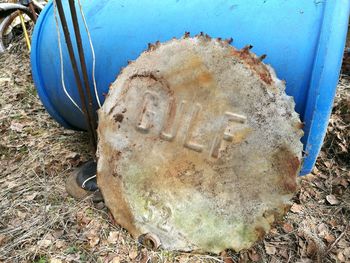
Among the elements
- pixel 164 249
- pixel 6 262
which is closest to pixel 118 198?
pixel 164 249

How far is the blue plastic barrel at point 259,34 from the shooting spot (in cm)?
174

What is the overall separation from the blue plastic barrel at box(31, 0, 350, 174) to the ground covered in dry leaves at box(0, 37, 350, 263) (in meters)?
0.47

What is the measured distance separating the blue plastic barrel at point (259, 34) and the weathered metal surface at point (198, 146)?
0.40ft

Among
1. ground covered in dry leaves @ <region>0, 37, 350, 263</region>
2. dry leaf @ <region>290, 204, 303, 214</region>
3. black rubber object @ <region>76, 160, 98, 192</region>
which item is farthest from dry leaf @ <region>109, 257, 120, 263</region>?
dry leaf @ <region>290, 204, 303, 214</region>

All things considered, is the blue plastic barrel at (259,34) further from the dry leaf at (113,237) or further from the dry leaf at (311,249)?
the dry leaf at (113,237)

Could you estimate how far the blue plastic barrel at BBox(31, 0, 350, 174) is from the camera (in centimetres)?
174

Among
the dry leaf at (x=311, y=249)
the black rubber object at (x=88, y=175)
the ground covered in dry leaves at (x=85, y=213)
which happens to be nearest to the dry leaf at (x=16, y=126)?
the ground covered in dry leaves at (x=85, y=213)

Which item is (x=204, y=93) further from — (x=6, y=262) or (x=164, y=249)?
(x=6, y=262)

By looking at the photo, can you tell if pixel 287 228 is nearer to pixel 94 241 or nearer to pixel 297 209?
pixel 297 209

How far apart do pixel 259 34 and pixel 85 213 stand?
4.54ft

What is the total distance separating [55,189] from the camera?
247 centimetres

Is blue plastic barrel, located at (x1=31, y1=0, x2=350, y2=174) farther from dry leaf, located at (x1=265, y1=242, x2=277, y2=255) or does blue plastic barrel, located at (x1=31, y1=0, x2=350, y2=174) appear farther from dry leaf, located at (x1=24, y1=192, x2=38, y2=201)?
dry leaf, located at (x1=24, y1=192, x2=38, y2=201)

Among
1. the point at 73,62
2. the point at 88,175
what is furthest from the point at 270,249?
the point at 73,62

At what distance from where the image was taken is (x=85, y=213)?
2264mm
